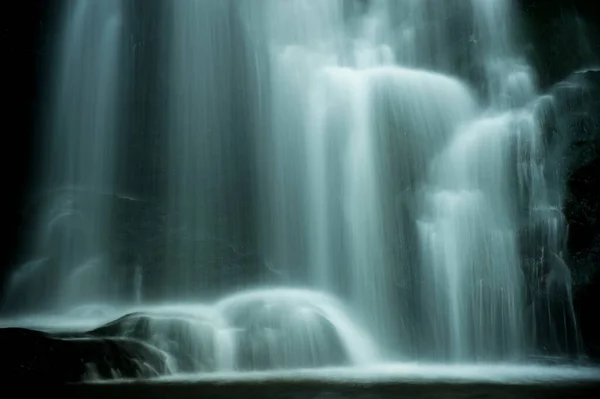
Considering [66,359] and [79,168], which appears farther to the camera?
[79,168]

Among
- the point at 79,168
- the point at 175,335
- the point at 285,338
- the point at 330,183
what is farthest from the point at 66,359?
the point at 79,168

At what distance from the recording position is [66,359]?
9.53 metres

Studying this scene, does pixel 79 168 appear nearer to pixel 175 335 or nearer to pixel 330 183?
pixel 330 183

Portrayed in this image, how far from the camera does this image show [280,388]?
908 cm

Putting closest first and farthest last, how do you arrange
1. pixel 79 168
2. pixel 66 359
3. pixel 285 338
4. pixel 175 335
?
pixel 66 359 < pixel 175 335 < pixel 285 338 < pixel 79 168

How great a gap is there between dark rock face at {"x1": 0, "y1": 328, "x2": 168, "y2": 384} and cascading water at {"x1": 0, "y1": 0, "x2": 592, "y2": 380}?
743 millimetres

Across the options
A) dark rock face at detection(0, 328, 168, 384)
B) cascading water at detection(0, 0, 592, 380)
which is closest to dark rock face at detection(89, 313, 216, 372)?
cascading water at detection(0, 0, 592, 380)

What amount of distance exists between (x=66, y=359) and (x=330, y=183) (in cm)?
814

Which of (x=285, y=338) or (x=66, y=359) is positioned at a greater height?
(x=285, y=338)

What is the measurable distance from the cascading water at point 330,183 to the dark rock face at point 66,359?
743mm

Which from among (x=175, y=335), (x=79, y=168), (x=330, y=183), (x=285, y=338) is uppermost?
(x=79, y=168)

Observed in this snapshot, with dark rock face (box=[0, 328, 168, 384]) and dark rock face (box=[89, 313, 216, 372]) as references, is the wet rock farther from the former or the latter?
dark rock face (box=[0, 328, 168, 384])

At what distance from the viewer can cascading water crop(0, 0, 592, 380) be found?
12555mm

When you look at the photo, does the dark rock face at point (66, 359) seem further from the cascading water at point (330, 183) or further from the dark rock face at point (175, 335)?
the cascading water at point (330, 183)
